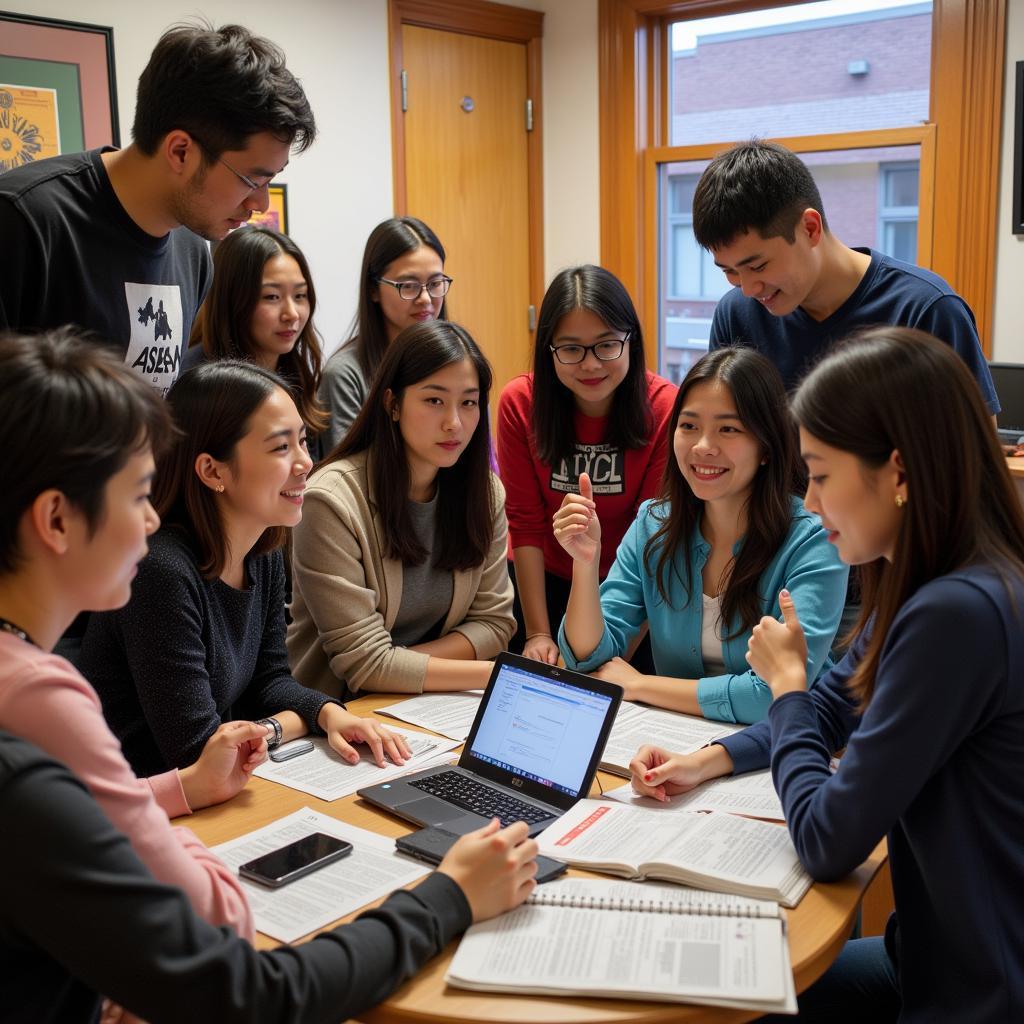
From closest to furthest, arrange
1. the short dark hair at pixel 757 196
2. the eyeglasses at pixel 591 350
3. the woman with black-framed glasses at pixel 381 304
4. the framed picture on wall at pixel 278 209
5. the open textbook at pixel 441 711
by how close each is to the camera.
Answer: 1. the open textbook at pixel 441 711
2. the short dark hair at pixel 757 196
3. the eyeglasses at pixel 591 350
4. the woman with black-framed glasses at pixel 381 304
5. the framed picture on wall at pixel 278 209

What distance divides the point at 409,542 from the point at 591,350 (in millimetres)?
637

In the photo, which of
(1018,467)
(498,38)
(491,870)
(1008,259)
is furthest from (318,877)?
(498,38)

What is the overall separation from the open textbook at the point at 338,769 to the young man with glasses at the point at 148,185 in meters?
0.68

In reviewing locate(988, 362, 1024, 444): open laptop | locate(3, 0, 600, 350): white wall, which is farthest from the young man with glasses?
locate(988, 362, 1024, 444): open laptop

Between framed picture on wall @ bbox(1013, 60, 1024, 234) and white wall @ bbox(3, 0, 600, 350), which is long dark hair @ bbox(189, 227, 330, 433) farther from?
framed picture on wall @ bbox(1013, 60, 1024, 234)

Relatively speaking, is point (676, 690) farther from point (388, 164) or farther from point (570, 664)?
point (388, 164)

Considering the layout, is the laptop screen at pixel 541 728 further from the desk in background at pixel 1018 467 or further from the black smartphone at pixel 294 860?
the desk in background at pixel 1018 467

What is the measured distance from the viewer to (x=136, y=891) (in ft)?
3.27

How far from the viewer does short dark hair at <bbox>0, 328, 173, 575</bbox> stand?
1052 mm

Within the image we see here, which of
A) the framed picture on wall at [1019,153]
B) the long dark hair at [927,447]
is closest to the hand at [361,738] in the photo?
the long dark hair at [927,447]

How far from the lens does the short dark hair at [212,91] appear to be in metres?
1.94

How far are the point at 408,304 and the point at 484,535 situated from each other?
0.95 m

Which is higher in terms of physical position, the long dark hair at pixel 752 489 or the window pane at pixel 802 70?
the window pane at pixel 802 70

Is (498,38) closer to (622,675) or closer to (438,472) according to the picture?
(438,472)
